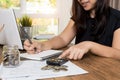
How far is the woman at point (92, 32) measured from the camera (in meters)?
1.36

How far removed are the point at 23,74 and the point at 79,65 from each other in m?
0.31

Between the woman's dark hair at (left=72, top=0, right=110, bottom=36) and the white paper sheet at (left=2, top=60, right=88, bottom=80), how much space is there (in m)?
0.61

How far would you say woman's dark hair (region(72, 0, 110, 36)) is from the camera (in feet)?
5.43

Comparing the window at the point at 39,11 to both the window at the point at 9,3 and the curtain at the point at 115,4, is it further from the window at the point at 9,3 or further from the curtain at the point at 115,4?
the curtain at the point at 115,4

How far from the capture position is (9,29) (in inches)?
56.9

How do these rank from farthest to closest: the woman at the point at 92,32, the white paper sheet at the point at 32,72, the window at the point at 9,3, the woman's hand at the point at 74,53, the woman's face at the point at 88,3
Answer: the window at the point at 9,3, the woman's face at the point at 88,3, the woman at the point at 92,32, the woman's hand at the point at 74,53, the white paper sheet at the point at 32,72

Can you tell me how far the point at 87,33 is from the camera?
179 cm

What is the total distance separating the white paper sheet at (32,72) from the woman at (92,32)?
20 centimetres

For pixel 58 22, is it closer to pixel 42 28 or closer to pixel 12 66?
pixel 42 28

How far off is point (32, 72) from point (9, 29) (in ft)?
1.76

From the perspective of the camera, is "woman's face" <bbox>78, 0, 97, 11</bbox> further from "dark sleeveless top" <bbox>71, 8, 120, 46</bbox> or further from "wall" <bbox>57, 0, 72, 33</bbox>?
"wall" <bbox>57, 0, 72, 33</bbox>

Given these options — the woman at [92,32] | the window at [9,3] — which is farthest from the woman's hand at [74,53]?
the window at [9,3]

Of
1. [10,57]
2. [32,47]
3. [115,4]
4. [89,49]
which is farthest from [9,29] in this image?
[115,4]

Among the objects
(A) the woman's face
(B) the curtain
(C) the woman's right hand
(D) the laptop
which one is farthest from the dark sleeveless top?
(B) the curtain
